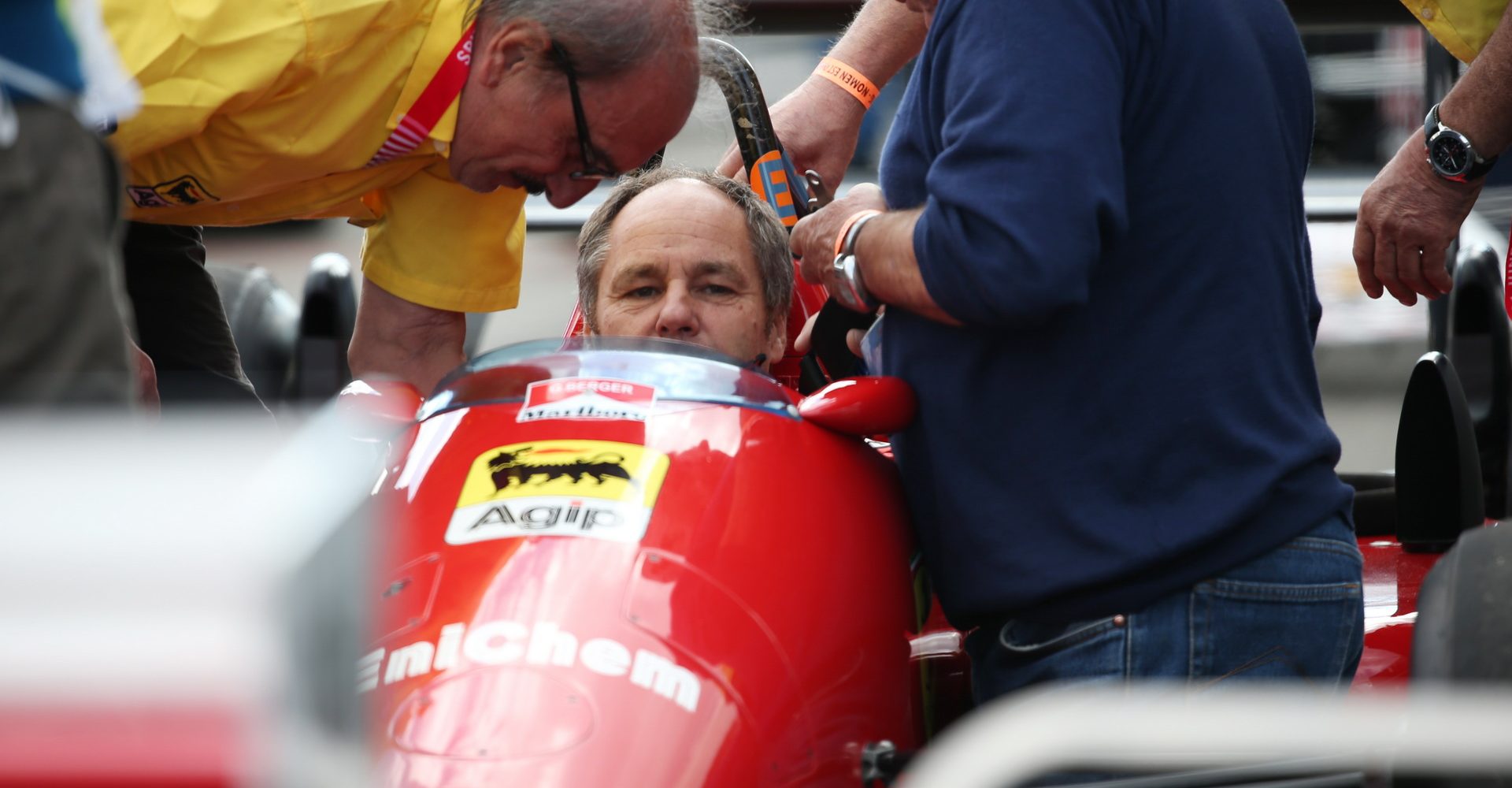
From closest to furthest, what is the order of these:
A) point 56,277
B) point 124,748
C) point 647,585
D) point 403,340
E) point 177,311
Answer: point 124,748, point 56,277, point 647,585, point 403,340, point 177,311

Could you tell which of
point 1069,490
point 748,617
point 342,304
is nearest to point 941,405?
point 1069,490

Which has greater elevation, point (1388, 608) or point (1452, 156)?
point (1452, 156)

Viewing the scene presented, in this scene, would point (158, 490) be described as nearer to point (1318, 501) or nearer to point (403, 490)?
point (403, 490)

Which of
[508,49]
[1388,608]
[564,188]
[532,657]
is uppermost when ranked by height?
[508,49]

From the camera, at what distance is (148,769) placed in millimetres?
628

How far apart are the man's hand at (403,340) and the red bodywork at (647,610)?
1.03m

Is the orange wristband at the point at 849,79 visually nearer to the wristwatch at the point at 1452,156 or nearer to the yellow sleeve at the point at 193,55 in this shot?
the wristwatch at the point at 1452,156

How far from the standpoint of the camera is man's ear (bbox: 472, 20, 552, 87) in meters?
2.49

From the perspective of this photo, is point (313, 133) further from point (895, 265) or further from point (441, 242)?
point (895, 265)

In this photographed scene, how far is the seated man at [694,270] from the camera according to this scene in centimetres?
273

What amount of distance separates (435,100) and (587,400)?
0.82 metres

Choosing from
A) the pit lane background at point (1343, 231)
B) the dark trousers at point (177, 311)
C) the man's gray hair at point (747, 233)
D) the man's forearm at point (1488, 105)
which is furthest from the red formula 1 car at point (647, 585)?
the pit lane background at point (1343, 231)

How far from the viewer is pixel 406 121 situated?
8.31ft

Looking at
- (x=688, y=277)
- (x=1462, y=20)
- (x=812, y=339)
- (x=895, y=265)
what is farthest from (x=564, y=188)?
(x=1462, y=20)
